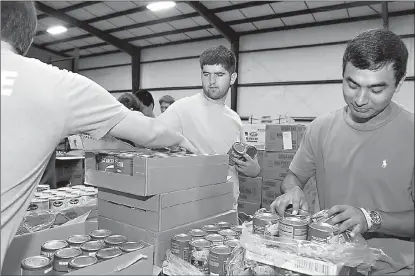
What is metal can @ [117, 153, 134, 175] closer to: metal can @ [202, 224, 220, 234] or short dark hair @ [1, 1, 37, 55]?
metal can @ [202, 224, 220, 234]

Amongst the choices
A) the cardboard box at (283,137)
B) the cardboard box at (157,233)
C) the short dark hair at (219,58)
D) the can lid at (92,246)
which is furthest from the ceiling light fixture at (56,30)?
the can lid at (92,246)

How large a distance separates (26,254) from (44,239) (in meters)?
0.10

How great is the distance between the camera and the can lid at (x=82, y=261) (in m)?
1.15

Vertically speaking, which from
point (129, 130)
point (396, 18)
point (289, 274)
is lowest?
point (289, 274)

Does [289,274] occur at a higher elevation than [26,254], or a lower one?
higher

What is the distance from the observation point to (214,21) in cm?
787

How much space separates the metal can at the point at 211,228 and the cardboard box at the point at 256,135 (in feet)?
12.7

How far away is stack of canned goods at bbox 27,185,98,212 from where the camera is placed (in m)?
2.29

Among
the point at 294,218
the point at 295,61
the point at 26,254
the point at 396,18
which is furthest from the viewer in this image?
the point at 295,61

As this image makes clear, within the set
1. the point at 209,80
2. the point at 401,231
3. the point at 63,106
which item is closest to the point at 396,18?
the point at 209,80

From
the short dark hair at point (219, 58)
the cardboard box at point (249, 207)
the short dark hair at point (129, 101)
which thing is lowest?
the cardboard box at point (249, 207)

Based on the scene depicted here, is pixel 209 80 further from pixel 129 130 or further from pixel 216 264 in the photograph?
pixel 216 264

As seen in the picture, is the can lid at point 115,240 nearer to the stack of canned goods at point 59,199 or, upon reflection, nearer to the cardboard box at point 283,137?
the stack of canned goods at point 59,199

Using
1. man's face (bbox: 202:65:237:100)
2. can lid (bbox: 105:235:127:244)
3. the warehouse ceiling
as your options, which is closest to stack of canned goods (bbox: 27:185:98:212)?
can lid (bbox: 105:235:127:244)
